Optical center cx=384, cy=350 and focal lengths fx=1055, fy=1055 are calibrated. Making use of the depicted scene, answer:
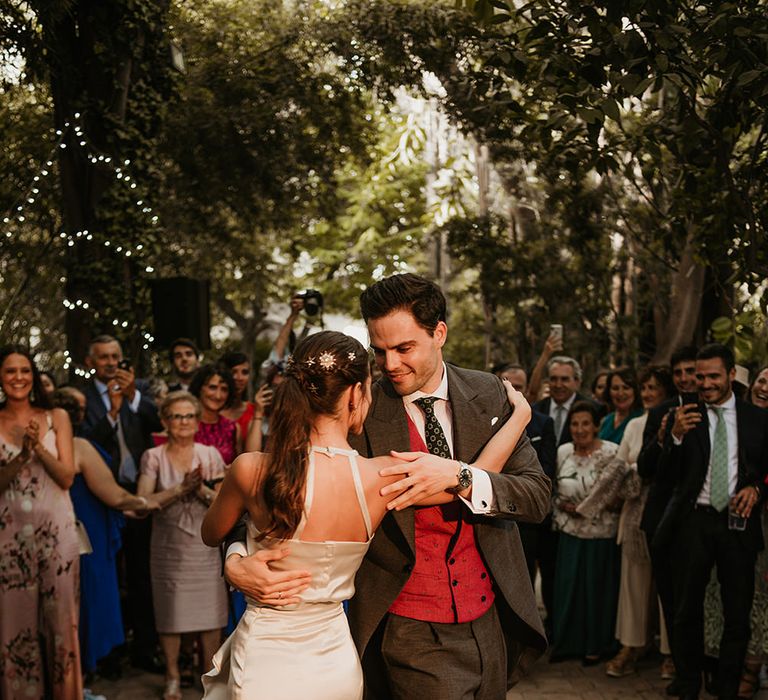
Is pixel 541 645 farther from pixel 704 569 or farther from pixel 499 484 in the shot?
pixel 704 569

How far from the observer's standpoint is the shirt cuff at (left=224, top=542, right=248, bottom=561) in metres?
3.44

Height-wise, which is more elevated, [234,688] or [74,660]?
[234,688]

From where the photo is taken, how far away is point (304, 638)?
3.39 metres

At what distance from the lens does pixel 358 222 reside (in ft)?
78.6

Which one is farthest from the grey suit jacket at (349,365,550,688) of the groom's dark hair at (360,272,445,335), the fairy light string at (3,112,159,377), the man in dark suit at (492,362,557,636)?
the fairy light string at (3,112,159,377)

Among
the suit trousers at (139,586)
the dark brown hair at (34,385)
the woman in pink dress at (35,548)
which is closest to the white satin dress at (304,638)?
the woman in pink dress at (35,548)

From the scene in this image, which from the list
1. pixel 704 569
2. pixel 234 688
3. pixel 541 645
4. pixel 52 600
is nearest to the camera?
pixel 234 688

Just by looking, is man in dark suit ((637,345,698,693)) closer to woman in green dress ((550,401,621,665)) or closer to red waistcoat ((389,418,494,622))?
woman in green dress ((550,401,621,665))

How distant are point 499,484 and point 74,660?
3779mm

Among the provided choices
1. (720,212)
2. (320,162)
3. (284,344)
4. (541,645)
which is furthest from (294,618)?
(320,162)

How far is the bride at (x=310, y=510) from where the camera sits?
330 cm

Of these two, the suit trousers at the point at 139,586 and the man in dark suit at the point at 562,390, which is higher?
the man in dark suit at the point at 562,390

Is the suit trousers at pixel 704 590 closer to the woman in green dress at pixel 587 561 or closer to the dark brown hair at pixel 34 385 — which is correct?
the woman in green dress at pixel 587 561

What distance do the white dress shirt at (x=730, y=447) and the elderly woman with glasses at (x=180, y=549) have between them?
317 cm
